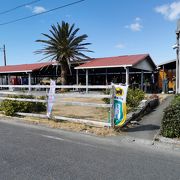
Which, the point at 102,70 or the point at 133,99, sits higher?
the point at 102,70

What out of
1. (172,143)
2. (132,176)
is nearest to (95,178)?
(132,176)

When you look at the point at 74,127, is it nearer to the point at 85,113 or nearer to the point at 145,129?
the point at 145,129

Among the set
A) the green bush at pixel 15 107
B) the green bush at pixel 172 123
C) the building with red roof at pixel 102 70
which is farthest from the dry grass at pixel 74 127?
the building with red roof at pixel 102 70

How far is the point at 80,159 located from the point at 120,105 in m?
2.68

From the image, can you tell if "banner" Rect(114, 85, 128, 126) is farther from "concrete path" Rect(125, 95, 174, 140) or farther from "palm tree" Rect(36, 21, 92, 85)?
"palm tree" Rect(36, 21, 92, 85)

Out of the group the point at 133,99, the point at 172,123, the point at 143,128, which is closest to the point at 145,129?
the point at 143,128

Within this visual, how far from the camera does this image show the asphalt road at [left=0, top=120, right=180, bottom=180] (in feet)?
12.6

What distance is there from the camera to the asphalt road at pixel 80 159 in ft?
12.6

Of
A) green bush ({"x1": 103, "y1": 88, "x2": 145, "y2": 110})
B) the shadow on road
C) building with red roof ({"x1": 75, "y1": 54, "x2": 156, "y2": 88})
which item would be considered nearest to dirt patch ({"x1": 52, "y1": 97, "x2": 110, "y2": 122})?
green bush ({"x1": 103, "y1": 88, "x2": 145, "y2": 110})

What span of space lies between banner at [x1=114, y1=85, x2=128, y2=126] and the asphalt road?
88 cm

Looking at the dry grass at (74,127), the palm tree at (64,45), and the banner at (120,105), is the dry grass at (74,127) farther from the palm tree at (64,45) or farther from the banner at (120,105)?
the palm tree at (64,45)

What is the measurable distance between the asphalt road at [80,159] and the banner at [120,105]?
2.89ft

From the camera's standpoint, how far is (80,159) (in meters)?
4.56

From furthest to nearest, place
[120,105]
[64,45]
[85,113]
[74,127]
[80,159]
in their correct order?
[64,45] < [85,113] < [74,127] < [120,105] < [80,159]
